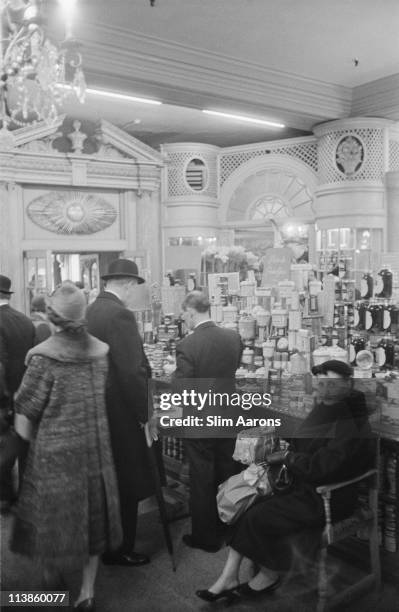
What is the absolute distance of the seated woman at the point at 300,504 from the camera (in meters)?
2.45

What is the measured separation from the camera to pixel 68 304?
7.29 feet

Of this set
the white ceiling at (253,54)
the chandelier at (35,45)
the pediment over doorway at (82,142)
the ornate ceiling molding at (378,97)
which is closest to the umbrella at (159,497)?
the chandelier at (35,45)

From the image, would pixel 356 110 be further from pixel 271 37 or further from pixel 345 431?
pixel 345 431

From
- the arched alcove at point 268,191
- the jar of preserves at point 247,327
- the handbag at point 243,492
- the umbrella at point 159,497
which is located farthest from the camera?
the arched alcove at point 268,191

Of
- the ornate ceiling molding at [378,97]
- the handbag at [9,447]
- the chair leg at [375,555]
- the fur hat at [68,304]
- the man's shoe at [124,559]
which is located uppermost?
the ornate ceiling molding at [378,97]

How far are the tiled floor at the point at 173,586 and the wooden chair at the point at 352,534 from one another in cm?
6

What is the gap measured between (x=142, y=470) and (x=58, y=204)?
5852 mm

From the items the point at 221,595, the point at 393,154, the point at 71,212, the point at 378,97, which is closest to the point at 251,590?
the point at 221,595

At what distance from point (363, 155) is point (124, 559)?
6163mm

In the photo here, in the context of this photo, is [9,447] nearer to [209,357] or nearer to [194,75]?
[209,357]

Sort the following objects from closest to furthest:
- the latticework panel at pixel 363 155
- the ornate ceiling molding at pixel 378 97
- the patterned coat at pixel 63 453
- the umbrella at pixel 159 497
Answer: the patterned coat at pixel 63 453 < the umbrella at pixel 159 497 < the ornate ceiling molding at pixel 378 97 < the latticework panel at pixel 363 155

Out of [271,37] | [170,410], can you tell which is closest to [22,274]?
[271,37]

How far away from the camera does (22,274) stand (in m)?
7.68

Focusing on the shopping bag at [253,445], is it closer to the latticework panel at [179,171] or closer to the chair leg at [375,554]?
the chair leg at [375,554]
